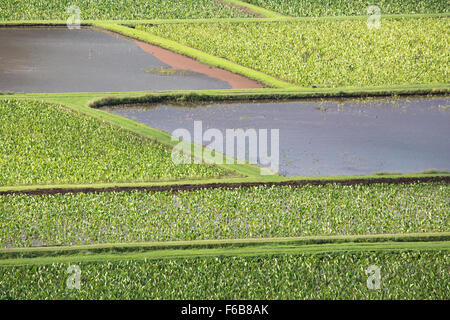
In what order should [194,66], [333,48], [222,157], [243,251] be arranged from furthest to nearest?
[333,48] < [194,66] < [222,157] < [243,251]

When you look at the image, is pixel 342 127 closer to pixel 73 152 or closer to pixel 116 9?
pixel 73 152

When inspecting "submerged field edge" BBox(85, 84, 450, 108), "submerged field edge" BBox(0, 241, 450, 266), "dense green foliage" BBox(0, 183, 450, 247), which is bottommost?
"submerged field edge" BBox(0, 241, 450, 266)

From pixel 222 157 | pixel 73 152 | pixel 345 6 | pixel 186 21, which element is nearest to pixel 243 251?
pixel 222 157

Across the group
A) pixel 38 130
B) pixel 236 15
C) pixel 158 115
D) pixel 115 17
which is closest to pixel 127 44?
pixel 115 17

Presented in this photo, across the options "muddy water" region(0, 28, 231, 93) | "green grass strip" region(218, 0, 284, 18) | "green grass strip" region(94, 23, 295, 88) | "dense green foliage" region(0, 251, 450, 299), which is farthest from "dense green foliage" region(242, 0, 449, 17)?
"dense green foliage" region(0, 251, 450, 299)

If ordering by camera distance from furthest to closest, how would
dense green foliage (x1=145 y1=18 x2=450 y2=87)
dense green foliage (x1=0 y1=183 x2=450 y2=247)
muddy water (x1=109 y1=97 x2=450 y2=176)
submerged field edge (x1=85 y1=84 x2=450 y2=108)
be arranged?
1. dense green foliage (x1=145 y1=18 x2=450 y2=87)
2. submerged field edge (x1=85 y1=84 x2=450 y2=108)
3. muddy water (x1=109 y1=97 x2=450 y2=176)
4. dense green foliage (x1=0 y1=183 x2=450 y2=247)

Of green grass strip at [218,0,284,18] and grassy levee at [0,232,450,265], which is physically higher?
green grass strip at [218,0,284,18]

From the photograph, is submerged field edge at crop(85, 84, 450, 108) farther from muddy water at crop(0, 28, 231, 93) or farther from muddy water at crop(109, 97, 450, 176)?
muddy water at crop(0, 28, 231, 93)

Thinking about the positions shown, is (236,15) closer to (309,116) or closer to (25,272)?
(309,116)
